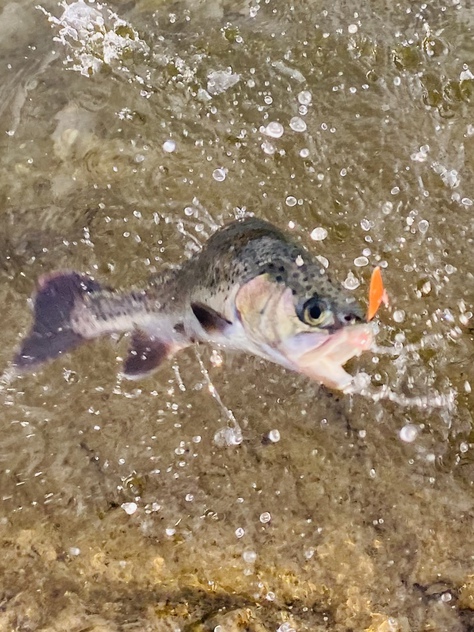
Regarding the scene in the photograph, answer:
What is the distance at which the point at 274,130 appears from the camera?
3775 millimetres

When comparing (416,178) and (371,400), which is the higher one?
(416,178)

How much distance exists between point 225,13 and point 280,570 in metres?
3.49

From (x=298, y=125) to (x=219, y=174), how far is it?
0.60 m

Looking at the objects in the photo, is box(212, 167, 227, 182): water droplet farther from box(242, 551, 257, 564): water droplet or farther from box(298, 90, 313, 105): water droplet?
box(242, 551, 257, 564): water droplet

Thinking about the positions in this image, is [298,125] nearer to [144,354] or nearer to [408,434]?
[144,354]

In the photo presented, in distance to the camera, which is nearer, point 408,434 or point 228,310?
point 228,310

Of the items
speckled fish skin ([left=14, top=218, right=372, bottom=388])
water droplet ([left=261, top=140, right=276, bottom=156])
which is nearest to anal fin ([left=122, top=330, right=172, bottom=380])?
speckled fish skin ([left=14, top=218, right=372, bottom=388])

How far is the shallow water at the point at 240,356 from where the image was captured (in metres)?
2.98

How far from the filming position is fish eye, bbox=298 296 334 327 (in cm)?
204

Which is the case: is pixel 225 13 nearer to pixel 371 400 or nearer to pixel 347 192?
pixel 347 192

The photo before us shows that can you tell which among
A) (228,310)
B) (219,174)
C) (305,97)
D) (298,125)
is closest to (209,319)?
(228,310)

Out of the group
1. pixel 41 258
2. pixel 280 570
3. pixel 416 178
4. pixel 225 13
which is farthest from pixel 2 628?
pixel 225 13

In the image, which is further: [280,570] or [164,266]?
[164,266]

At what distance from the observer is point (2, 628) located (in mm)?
2797
